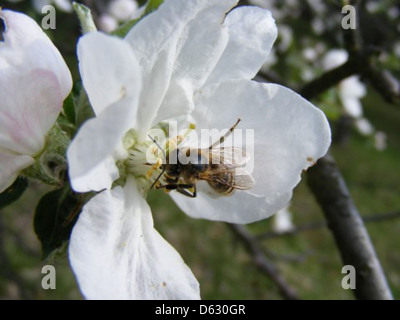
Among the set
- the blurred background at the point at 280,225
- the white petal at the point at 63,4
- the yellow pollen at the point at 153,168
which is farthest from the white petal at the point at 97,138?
the white petal at the point at 63,4

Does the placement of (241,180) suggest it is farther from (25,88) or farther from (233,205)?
(25,88)

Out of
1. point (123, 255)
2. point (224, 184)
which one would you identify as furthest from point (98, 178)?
point (224, 184)

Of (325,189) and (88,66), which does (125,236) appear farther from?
(325,189)

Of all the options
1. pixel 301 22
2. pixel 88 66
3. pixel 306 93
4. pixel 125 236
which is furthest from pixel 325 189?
pixel 301 22

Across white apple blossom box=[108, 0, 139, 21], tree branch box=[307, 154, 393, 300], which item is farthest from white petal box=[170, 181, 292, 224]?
white apple blossom box=[108, 0, 139, 21]

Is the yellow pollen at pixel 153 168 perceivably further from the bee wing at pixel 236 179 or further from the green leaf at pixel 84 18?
the green leaf at pixel 84 18

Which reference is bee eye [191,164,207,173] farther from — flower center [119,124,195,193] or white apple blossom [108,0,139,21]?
white apple blossom [108,0,139,21]
